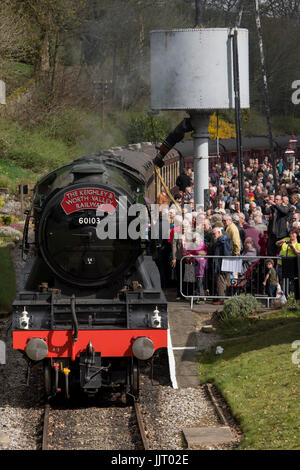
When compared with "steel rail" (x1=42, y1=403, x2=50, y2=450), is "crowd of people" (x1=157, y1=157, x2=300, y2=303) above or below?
above

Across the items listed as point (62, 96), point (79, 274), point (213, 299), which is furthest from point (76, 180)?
point (62, 96)

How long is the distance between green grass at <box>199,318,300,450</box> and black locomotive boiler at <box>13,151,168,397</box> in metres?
1.28

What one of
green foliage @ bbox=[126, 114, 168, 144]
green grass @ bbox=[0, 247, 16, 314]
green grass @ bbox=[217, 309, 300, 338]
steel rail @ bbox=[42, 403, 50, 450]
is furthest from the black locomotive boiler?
green foliage @ bbox=[126, 114, 168, 144]

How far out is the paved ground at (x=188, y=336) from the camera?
37.2 feet

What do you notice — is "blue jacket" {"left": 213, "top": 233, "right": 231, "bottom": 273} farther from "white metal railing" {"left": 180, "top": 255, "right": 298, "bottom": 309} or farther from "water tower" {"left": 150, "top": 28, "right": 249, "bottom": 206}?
Result: "water tower" {"left": 150, "top": 28, "right": 249, "bottom": 206}

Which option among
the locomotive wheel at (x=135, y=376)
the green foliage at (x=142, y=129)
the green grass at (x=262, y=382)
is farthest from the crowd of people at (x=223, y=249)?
the green foliage at (x=142, y=129)

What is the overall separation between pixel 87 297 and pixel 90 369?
1023 mm

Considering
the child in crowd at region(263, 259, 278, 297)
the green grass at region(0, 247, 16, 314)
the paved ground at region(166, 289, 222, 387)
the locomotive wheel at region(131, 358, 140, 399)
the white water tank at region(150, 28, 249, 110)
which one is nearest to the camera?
the locomotive wheel at region(131, 358, 140, 399)

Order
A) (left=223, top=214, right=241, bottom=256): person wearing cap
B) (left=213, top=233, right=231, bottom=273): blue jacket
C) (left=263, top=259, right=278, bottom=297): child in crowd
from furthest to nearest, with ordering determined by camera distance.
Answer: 1. (left=223, top=214, right=241, bottom=256): person wearing cap
2. (left=213, top=233, right=231, bottom=273): blue jacket
3. (left=263, top=259, right=278, bottom=297): child in crowd

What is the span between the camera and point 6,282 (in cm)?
1742

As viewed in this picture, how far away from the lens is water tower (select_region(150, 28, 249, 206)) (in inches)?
658

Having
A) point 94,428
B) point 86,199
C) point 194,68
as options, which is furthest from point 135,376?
point 194,68

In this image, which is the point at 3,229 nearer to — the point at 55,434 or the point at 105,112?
the point at 55,434

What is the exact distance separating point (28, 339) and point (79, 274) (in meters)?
1.09
